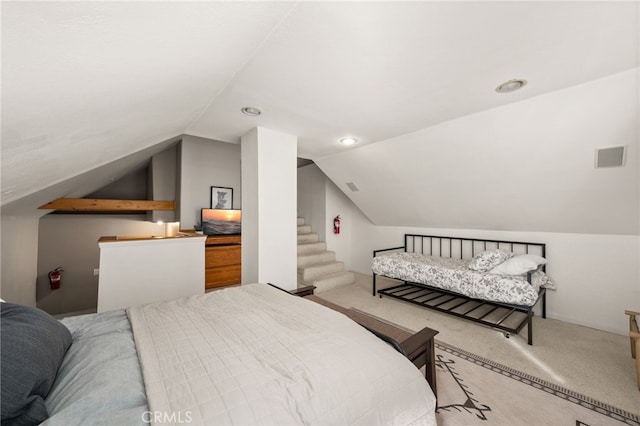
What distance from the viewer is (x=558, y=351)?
233cm

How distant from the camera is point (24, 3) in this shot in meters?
0.56

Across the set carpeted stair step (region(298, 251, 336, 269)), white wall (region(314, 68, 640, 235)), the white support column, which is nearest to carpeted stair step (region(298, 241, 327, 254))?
carpeted stair step (region(298, 251, 336, 269))

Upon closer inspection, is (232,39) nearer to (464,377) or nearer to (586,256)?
(464,377)

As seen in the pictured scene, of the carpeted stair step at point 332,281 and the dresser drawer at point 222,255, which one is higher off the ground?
the dresser drawer at point 222,255

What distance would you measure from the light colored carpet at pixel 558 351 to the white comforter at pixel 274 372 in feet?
5.28

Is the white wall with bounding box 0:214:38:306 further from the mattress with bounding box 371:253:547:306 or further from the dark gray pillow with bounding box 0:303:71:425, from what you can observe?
the mattress with bounding box 371:253:547:306

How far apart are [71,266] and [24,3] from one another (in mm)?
6144

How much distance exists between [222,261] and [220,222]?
0.86 metres

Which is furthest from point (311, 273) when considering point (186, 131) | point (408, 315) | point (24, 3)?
point (24, 3)

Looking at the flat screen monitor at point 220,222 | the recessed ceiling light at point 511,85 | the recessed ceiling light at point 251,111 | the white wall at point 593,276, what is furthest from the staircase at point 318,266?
the recessed ceiling light at point 511,85

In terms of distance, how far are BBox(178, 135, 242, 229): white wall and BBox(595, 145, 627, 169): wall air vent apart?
5475 millimetres

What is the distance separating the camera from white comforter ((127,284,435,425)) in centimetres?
88

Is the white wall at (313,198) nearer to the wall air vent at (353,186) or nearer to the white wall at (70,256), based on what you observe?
the wall air vent at (353,186)
